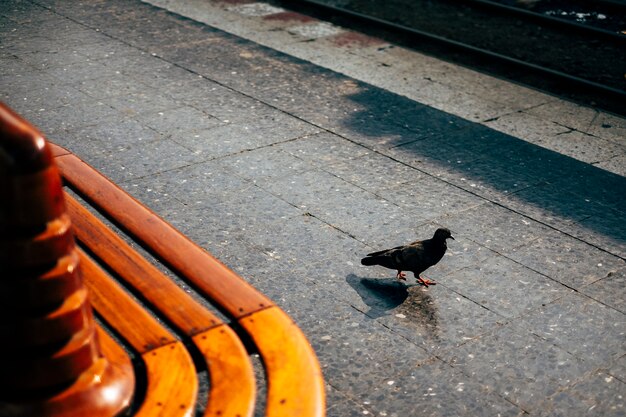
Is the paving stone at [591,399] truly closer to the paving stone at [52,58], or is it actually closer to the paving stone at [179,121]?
the paving stone at [179,121]

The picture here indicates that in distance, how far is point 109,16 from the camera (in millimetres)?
10047

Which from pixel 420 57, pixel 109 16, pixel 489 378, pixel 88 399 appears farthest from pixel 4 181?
pixel 109 16

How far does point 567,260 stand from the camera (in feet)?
16.7

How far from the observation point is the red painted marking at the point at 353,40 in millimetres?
9609

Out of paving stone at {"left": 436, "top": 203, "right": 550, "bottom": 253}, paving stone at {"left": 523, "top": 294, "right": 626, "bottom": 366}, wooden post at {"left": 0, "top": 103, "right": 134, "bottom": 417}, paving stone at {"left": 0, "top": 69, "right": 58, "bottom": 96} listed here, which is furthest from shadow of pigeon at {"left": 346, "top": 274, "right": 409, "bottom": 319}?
paving stone at {"left": 0, "top": 69, "right": 58, "bottom": 96}

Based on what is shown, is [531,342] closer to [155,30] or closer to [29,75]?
[29,75]

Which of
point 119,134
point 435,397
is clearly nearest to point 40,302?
point 435,397

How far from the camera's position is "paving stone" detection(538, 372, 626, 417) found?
374cm

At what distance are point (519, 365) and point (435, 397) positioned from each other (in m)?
0.54

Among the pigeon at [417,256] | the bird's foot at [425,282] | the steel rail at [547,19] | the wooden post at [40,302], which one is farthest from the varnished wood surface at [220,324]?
the steel rail at [547,19]

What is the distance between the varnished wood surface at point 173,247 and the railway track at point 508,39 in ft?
19.6

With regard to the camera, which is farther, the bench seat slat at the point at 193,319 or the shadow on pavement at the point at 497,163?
the shadow on pavement at the point at 497,163

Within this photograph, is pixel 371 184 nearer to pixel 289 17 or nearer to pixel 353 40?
pixel 353 40

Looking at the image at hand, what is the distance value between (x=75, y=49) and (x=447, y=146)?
13.8ft
